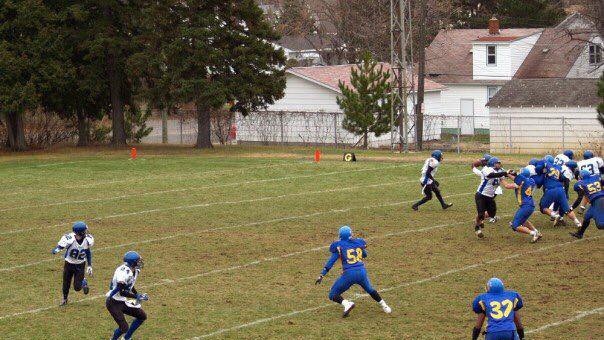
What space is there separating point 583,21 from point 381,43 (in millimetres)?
14967

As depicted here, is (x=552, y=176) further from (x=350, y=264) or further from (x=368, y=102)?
(x=368, y=102)

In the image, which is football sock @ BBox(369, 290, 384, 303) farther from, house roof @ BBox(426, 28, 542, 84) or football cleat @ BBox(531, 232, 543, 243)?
house roof @ BBox(426, 28, 542, 84)

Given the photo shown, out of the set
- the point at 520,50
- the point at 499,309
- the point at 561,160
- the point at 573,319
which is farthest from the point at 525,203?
the point at 520,50

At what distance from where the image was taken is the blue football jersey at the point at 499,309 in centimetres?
1176

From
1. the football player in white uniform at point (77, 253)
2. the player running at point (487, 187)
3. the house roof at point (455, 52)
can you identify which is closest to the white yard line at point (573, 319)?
the player running at point (487, 187)

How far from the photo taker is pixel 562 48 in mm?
62656

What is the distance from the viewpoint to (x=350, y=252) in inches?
592

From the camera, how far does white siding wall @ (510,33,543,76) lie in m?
62.8

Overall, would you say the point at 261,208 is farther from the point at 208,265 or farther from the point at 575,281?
the point at 575,281

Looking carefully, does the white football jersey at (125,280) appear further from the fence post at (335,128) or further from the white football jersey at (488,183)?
the fence post at (335,128)

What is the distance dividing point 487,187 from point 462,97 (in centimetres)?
4364

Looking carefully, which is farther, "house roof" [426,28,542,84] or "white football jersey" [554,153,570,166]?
"house roof" [426,28,542,84]

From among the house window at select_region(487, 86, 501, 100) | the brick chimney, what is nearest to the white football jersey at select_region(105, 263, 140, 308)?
the house window at select_region(487, 86, 501, 100)

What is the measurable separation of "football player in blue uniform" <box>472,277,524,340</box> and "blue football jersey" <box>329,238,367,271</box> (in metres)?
3.31
